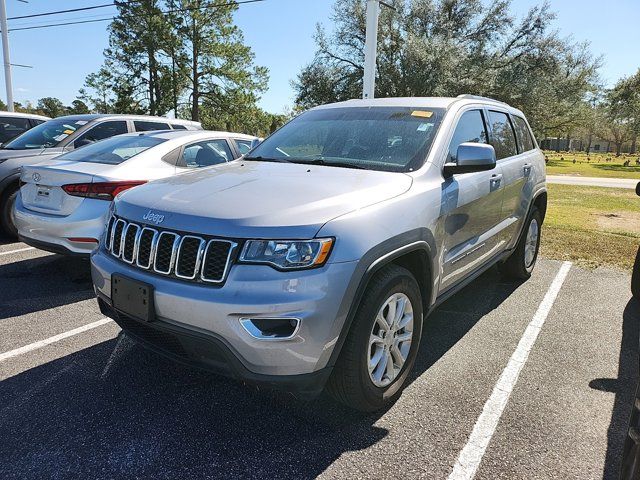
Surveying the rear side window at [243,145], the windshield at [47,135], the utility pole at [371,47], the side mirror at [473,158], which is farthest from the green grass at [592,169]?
the side mirror at [473,158]

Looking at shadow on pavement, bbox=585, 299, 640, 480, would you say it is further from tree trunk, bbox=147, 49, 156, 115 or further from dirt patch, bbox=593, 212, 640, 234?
tree trunk, bbox=147, 49, 156, 115

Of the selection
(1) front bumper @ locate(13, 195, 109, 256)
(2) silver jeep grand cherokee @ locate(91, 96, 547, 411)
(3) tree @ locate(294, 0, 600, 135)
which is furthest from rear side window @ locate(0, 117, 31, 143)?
(3) tree @ locate(294, 0, 600, 135)

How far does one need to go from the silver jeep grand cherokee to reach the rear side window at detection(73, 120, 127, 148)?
461 centimetres

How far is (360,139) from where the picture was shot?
348 centimetres

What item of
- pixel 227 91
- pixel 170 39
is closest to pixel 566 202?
pixel 227 91

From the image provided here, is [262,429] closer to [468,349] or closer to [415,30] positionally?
[468,349]

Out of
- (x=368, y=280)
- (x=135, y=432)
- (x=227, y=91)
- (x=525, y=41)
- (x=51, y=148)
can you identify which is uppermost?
(x=525, y=41)

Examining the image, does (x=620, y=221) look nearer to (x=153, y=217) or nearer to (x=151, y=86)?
(x=153, y=217)

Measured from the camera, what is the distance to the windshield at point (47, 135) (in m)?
6.98

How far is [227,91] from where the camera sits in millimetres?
35031

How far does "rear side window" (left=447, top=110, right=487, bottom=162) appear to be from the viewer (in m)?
3.40

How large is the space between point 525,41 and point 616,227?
2651 centimetres

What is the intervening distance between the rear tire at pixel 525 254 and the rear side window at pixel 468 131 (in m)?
1.46

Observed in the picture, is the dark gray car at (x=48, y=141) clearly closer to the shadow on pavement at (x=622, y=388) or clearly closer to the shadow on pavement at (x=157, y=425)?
the shadow on pavement at (x=157, y=425)
